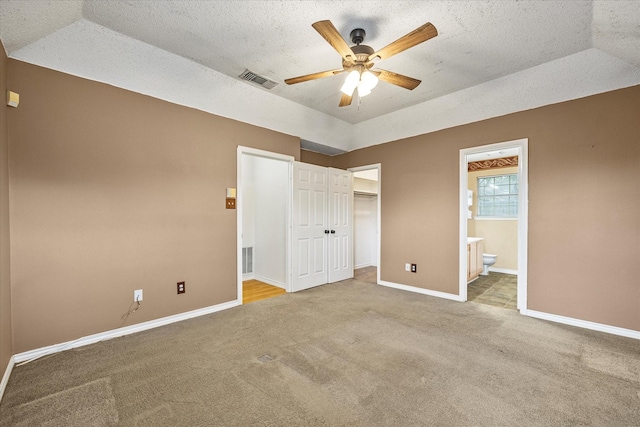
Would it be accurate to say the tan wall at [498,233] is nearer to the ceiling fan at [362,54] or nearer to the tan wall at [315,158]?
the tan wall at [315,158]

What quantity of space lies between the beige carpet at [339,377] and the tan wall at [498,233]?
308cm

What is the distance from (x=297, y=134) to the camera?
4.40 meters

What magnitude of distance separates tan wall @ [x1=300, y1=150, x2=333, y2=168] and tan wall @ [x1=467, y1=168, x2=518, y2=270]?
3.51 metres

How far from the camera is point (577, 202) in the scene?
3.01 metres

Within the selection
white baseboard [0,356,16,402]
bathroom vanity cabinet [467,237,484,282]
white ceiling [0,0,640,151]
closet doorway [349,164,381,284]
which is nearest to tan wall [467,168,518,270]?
bathroom vanity cabinet [467,237,484,282]

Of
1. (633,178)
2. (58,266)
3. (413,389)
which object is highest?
(633,178)

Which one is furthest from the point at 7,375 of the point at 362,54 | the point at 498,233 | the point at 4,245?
the point at 498,233

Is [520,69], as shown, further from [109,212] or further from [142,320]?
[142,320]

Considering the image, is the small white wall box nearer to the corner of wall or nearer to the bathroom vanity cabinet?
the corner of wall

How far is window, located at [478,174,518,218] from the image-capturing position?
5898 millimetres

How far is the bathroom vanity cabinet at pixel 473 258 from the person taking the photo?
447 cm

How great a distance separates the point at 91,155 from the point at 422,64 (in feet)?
11.9

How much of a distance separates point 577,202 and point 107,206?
4.98 meters

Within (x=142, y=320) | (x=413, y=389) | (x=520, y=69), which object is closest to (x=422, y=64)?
(x=520, y=69)
